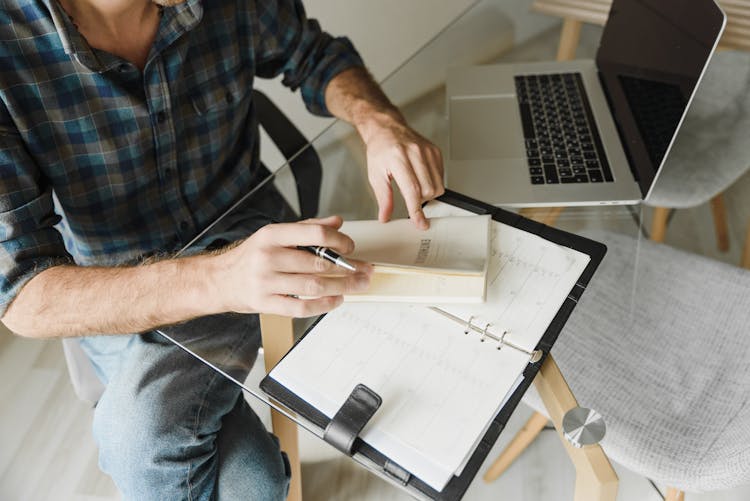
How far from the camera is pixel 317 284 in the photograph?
2.54 ft

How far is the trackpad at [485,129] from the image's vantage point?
45.8 inches

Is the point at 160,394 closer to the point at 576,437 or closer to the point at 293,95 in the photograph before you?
the point at 576,437

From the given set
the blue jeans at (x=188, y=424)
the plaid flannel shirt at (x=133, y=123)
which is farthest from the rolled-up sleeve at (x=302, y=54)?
the blue jeans at (x=188, y=424)

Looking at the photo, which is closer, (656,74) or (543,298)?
(543,298)

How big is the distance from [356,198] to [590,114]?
1.61ft

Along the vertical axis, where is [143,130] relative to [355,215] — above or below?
above

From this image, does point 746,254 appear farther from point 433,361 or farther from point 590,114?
point 433,361

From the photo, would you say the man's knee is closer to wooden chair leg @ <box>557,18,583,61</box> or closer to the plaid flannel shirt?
the plaid flannel shirt

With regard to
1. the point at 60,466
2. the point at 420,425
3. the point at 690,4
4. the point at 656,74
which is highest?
the point at 690,4

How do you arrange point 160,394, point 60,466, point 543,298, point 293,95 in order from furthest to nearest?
point 293,95
point 60,466
point 160,394
point 543,298

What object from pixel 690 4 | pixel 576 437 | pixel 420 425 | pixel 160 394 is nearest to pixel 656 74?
pixel 690 4

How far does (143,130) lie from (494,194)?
23.2 inches

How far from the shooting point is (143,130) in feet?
3.34

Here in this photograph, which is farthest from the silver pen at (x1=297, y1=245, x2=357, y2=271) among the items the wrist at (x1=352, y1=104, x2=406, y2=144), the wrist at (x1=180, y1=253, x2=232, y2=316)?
the wrist at (x1=352, y1=104, x2=406, y2=144)
